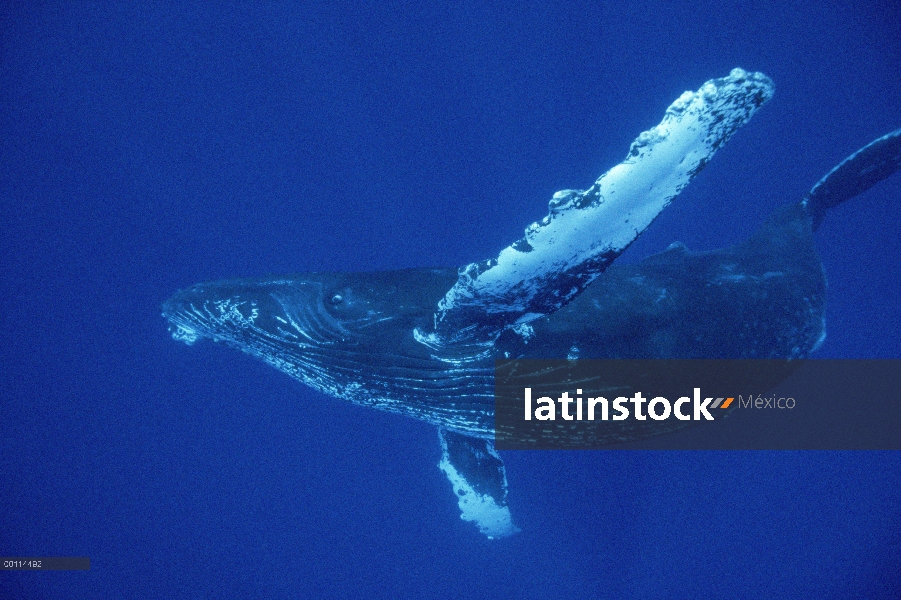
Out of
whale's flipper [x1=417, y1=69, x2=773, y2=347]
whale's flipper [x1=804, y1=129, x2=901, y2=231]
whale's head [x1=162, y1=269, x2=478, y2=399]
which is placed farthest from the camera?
whale's flipper [x1=804, y1=129, x2=901, y2=231]

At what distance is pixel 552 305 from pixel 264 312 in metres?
2.68

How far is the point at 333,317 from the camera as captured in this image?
4.57 m

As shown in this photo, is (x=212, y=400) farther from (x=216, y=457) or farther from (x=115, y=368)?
(x=115, y=368)

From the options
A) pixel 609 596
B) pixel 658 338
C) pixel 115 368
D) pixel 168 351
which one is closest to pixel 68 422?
pixel 115 368

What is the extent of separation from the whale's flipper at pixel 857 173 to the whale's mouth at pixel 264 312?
24.2 feet

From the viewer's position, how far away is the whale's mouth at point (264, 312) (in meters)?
4.57

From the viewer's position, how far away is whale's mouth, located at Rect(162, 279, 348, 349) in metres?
4.57

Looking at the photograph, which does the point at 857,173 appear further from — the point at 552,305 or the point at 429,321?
the point at 429,321

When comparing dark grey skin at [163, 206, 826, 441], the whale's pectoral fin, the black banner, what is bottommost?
the whale's pectoral fin

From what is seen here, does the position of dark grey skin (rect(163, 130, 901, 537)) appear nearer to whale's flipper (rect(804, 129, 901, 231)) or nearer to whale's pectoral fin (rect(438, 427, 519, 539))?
whale's pectoral fin (rect(438, 427, 519, 539))

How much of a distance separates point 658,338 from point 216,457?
447 inches

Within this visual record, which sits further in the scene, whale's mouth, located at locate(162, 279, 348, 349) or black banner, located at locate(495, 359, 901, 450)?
black banner, located at locate(495, 359, 901, 450)

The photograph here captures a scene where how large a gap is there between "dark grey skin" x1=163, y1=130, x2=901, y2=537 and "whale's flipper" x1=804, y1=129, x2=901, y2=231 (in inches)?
97.2

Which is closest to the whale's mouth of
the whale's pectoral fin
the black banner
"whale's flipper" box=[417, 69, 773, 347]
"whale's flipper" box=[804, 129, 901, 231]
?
"whale's flipper" box=[417, 69, 773, 347]
